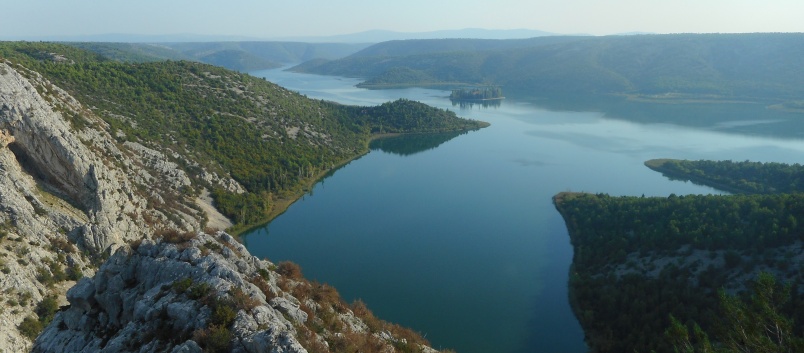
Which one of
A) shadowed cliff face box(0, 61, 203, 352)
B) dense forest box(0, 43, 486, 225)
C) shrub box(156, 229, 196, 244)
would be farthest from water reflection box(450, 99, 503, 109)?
shrub box(156, 229, 196, 244)

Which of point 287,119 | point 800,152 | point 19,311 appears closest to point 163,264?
point 19,311

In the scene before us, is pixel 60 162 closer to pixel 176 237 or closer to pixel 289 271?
pixel 176 237

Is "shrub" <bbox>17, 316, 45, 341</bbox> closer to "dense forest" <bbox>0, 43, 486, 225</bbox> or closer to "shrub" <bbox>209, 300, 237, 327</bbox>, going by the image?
"shrub" <bbox>209, 300, 237, 327</bbox>

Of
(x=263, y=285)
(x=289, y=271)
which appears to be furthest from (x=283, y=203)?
(x=263, y=285)

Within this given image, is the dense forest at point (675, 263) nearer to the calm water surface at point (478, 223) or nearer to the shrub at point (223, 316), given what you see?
the calm water surface at point (478, 223)

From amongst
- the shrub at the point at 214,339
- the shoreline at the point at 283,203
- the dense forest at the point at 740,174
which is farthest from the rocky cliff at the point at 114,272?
the dense forest at the point at 740,174

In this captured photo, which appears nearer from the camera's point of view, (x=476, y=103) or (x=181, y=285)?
(x=181, y=285)
